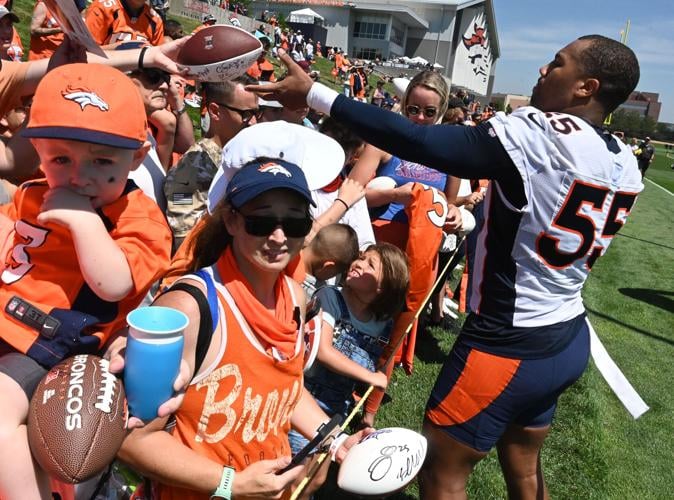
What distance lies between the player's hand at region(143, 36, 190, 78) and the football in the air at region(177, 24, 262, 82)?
0.03 meters

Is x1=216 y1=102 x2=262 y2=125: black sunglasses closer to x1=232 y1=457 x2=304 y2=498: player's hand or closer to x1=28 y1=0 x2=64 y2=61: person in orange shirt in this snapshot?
x1=232 y1=457 x2=304 y2=498: player's hand

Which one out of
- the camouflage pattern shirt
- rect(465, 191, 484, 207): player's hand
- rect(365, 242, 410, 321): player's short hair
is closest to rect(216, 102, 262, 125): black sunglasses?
the camouflage pattern shirt

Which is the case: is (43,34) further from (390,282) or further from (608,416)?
(608,416)

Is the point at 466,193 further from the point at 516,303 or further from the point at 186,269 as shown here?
the point at 186,269

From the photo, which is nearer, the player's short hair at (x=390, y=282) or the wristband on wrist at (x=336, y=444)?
the wristband on wrist at (x=336, y=444)

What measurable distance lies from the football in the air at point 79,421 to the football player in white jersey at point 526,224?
1.43 metres

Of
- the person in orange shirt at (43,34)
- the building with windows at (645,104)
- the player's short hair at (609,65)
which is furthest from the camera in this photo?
the building with windows at (645,104)

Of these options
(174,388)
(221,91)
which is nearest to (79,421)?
(174,388)

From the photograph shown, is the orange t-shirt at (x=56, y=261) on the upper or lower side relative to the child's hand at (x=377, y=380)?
upper

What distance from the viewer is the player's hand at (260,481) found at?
168cm

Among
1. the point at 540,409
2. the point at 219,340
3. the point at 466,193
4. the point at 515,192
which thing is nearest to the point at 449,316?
the point at 466,193

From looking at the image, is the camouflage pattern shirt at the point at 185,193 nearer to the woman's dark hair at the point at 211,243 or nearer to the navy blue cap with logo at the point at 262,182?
the woman's dark hair at the point at 211,243

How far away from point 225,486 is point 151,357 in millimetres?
654

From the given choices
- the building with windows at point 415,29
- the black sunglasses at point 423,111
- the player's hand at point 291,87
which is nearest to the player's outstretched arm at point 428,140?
the player's hand at point 291,87
